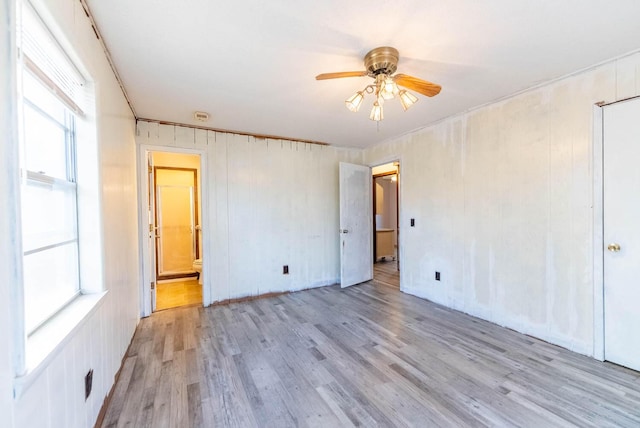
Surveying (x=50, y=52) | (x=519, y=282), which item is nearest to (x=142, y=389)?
(x=50, y=52)

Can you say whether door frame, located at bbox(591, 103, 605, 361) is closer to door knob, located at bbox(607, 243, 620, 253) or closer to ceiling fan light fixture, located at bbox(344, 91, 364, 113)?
door knob, located at bbox(607, 243, 620, 253)

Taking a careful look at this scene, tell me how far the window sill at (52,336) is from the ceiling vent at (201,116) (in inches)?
83.7

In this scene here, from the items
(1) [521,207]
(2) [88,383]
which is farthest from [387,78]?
(2) [88,383]

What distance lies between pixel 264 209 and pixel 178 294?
1884 mm

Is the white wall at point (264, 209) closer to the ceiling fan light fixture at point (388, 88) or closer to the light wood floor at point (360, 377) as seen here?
the light wood floor at point (360, 377)

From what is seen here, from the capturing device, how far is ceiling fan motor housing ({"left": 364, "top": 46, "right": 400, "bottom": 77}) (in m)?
1.80

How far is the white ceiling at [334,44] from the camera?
149 centimetres

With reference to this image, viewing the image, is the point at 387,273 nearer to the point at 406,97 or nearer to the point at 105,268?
the point at 406,97

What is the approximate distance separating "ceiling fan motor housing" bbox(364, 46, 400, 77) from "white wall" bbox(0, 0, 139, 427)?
1652mm

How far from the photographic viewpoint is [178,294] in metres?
4.09

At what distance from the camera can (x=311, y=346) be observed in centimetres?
243

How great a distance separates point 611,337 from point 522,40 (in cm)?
233

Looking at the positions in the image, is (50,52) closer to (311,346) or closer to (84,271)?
(84,271)

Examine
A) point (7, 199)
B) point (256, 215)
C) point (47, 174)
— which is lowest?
point (256, 215)
